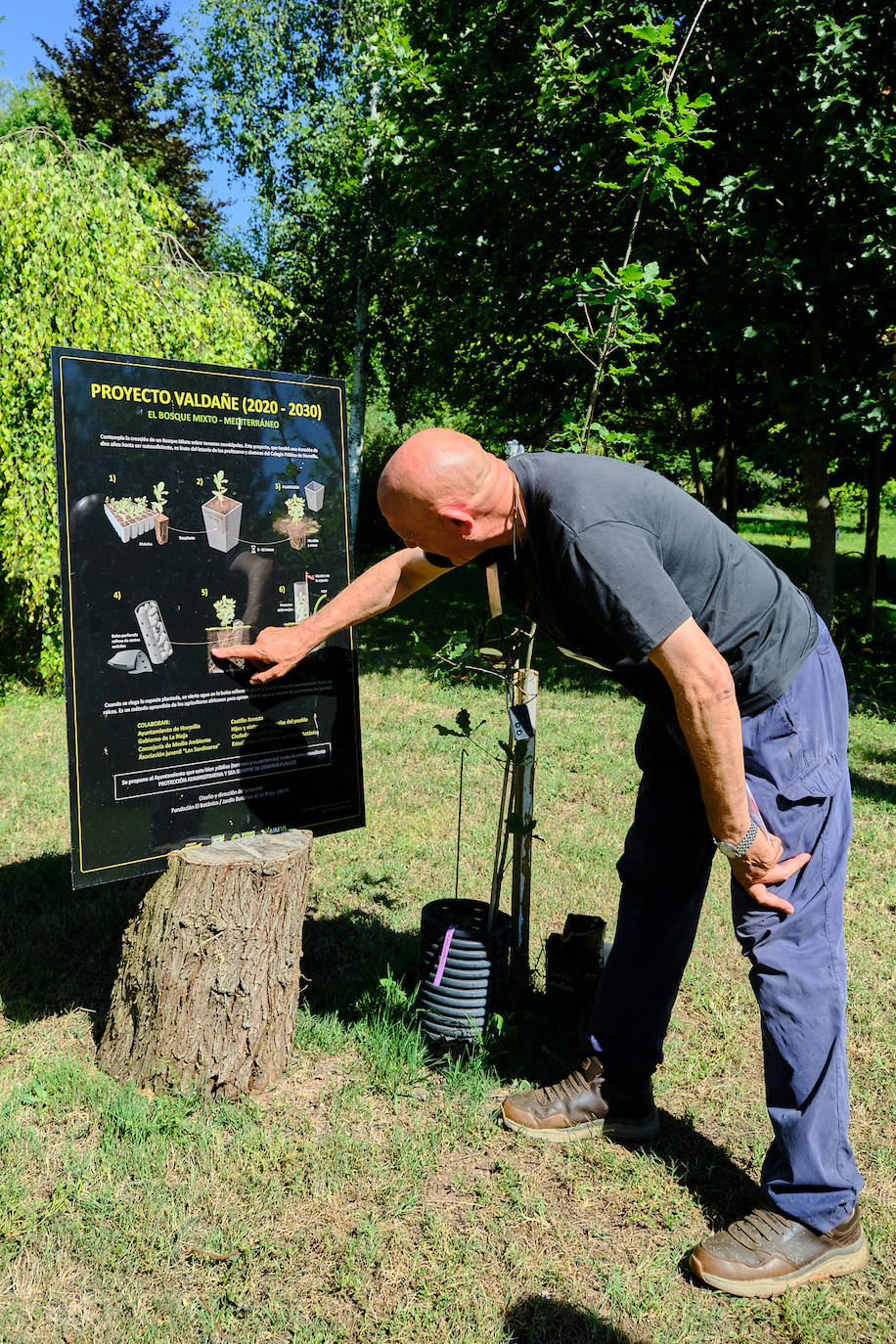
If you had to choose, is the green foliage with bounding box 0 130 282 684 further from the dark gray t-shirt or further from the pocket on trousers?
the pocket on trousers

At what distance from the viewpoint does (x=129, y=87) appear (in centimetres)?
2586

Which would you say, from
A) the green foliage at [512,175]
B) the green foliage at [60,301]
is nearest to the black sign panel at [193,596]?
the green foliage at [512,175]

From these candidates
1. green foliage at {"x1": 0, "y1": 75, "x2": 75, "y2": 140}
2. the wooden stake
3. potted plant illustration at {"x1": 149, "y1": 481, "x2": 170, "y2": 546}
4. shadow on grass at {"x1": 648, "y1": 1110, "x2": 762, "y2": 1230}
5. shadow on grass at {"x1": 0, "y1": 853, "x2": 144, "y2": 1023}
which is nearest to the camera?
shadow on grass at {"x1": 648, "y1": 1110, "x2": 762, "y2": 1230}

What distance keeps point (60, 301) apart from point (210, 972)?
6.52m

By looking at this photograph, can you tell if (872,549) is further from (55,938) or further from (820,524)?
(55,938)

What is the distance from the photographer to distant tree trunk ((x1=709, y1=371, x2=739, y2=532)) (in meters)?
12.5

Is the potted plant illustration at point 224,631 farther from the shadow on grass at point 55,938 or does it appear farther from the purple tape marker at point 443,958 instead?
the purple tape marker at point 443,958

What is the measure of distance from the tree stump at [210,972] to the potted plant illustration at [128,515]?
1.04 metres

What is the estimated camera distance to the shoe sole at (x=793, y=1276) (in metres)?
2.19

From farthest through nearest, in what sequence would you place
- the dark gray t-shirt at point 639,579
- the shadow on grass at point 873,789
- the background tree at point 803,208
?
1. the background tree at point 803,208
2. the shadow on grass at point 873,789
3. the dark gray t-shirt at point 639,579

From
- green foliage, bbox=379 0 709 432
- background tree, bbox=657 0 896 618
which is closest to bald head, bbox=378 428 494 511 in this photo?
green foliage, bbox=379 0 709 432

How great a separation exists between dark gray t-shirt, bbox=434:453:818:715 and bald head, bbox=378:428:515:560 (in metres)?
0.08

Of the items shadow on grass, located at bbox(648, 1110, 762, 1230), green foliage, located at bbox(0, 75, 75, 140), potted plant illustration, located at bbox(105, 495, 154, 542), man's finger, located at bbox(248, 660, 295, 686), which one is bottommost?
shadow on grass, located at bbox(648, 1110, 762, 1230)

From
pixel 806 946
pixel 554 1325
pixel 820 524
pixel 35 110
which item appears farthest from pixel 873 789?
pixel 35 110
